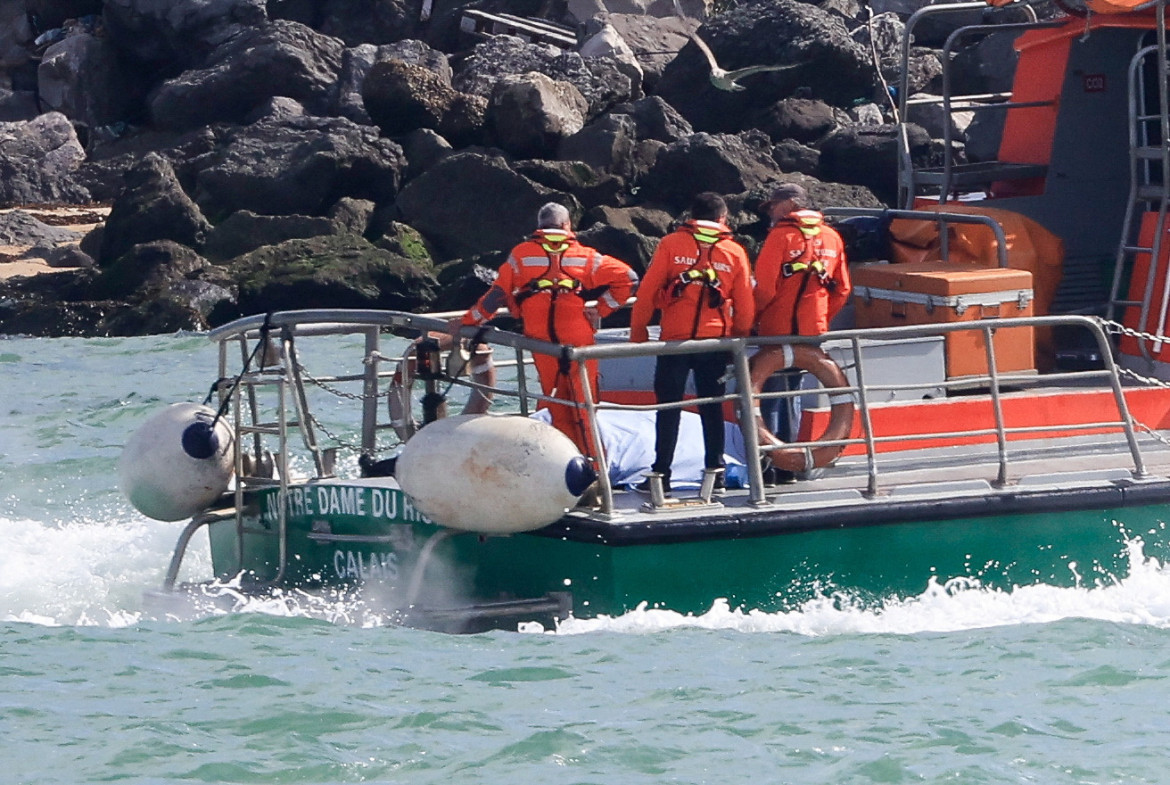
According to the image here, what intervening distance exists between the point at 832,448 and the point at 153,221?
1490cm

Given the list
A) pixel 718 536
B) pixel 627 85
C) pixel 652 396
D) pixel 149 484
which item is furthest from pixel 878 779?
pixel 627 85

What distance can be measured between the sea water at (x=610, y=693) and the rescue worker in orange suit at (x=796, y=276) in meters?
1.10

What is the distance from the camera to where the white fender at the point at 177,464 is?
7.75 meters

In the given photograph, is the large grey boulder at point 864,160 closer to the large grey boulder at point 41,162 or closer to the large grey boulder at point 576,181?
the large grey boulder at point 576,181

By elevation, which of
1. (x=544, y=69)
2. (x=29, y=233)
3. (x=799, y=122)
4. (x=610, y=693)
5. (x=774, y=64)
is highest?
(x=544, y=69)

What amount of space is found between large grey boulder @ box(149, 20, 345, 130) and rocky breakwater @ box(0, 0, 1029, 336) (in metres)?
0.04

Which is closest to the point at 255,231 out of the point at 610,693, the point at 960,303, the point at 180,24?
the point at 180,24

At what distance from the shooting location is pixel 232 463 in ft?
25.9

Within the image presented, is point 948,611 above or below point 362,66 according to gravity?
below

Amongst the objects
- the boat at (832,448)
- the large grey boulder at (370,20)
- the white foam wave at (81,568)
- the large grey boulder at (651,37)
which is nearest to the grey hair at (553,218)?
the boat at (832,448)

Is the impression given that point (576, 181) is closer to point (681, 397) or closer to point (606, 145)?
point (606, 145)

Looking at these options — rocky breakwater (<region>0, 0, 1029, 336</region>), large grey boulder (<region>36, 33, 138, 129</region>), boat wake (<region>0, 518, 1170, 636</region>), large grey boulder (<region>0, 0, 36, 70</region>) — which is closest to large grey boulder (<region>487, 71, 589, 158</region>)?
rocky breakwater (<region>0, 0, 1029, 336</region>)

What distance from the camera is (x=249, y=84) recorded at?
86.4 feet

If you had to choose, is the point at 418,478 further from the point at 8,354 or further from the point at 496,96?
the point at 496,96
